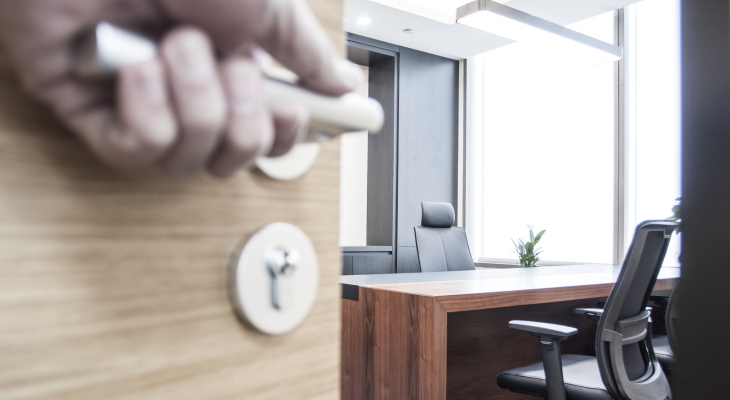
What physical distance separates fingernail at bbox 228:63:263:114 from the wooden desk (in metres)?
1.49

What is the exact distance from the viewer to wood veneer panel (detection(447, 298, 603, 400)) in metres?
1.97

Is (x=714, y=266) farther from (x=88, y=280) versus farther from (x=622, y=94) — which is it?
(x=622, y=94)

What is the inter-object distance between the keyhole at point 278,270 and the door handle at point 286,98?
4 centimetres

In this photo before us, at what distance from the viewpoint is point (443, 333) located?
1586 millimetres

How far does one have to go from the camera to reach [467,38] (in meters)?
4.33

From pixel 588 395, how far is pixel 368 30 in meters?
3.34

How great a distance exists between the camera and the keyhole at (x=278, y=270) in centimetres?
24

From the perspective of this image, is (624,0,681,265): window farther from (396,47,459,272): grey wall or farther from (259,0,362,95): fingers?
(259,0,362,95): fingers

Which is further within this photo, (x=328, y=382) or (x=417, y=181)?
(x=417, y=181)

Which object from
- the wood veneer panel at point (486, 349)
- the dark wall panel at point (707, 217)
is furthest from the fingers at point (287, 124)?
the wood veneer panel at point (486, 349)

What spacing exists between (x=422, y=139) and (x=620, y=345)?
334 centimetres

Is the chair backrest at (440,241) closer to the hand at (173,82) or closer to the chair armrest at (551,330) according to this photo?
the chair armrest at (551,330)

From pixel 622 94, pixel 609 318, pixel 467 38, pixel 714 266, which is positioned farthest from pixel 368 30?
pixel 714 266

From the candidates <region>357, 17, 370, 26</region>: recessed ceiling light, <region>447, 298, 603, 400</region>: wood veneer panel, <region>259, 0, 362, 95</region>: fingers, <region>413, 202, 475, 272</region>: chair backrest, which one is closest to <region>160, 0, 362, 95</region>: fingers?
<region>259, 0, 362, 95</region>: fingers
